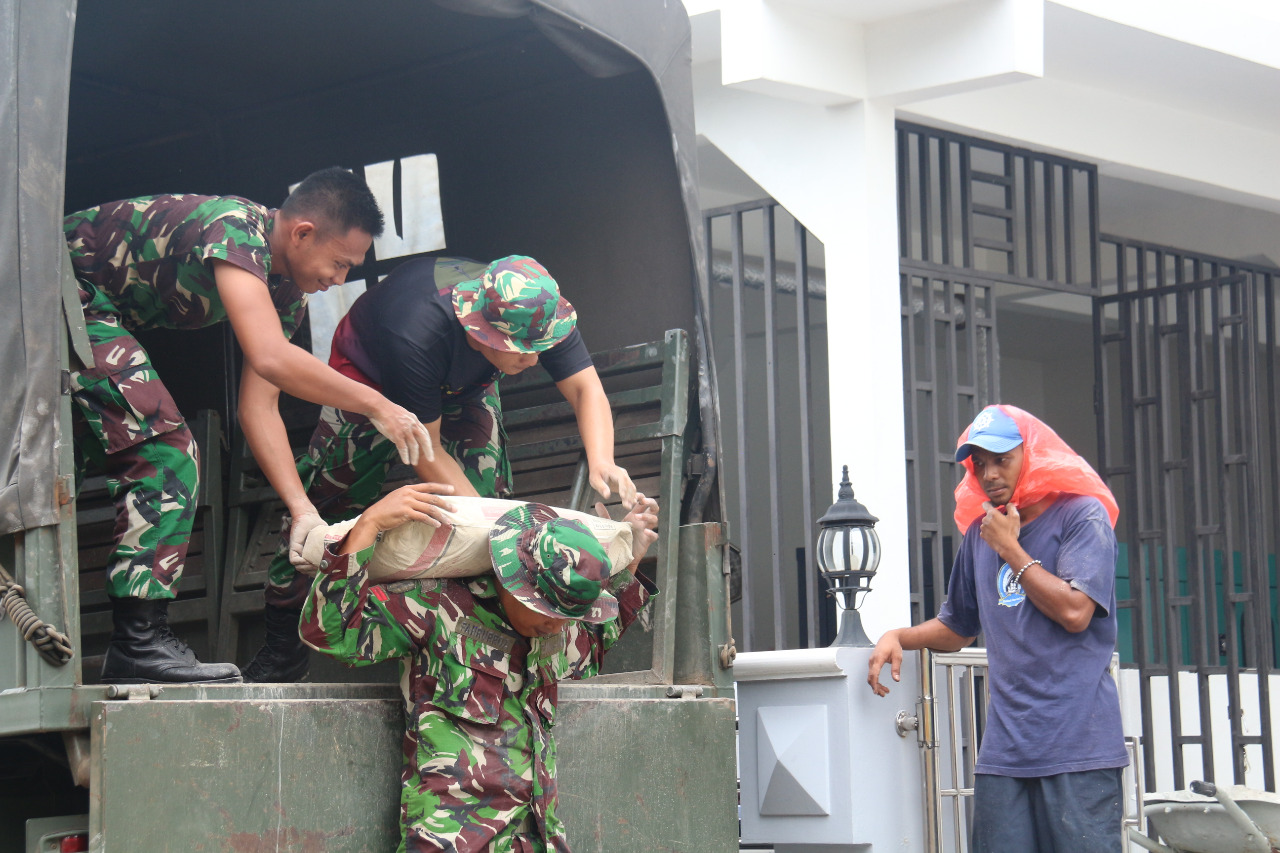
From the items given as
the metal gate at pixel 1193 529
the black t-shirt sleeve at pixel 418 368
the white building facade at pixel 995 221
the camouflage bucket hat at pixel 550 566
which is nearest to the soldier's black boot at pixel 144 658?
the camouflage bucket hat at pixel 550 566

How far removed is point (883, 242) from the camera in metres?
6.25

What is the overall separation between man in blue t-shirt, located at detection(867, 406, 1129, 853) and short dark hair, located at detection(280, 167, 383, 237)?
58.1 inches

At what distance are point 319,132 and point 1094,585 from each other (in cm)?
253

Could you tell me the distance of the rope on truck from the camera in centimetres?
230

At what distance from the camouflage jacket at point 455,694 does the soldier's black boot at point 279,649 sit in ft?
3.44

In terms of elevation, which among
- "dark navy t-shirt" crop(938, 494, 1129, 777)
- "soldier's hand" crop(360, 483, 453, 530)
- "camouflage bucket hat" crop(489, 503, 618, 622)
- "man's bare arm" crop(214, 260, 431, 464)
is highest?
"man's bare arm" crop(214, 260, 431, 464)

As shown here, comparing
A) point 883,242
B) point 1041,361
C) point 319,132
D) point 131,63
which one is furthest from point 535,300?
point 1041,361

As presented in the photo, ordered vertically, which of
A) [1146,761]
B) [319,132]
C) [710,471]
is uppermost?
[319,132]

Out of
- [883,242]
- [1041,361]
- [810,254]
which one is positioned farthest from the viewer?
[1041,361]

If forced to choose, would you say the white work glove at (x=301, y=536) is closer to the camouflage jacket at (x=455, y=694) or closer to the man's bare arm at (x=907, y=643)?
the camouflage jacket at (x=455, y=694)

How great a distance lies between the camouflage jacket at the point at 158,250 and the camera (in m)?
3.06

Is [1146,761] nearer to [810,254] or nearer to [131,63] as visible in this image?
[810,254]

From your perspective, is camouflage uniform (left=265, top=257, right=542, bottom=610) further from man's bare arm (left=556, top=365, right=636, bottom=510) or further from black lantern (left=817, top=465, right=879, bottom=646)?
black lantern (left=817, top=465, right=879, bottom=646)

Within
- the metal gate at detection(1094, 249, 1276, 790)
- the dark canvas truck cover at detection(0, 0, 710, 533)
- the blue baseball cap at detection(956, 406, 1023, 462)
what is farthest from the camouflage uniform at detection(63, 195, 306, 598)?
the metal gate at detection(1094, 249, 1276, 790)
